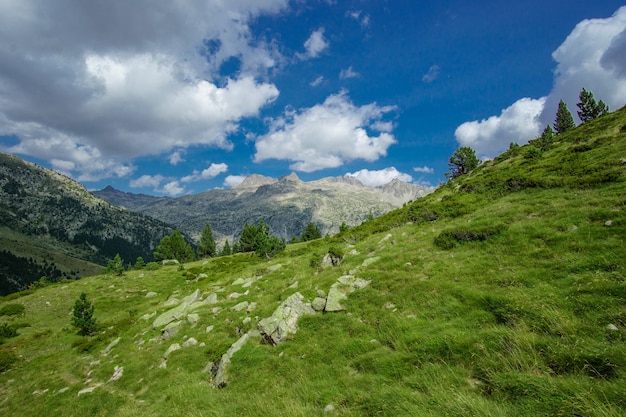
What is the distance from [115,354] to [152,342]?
400 cm

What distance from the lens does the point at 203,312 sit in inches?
856

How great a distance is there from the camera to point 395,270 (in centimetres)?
1664

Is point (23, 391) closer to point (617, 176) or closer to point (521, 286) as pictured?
point (521, 286)

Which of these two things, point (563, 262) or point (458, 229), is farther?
point (458, 229)

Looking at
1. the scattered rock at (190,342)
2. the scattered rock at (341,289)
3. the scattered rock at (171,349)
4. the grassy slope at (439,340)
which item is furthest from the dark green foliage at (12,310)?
the scattered rock at (341,289)

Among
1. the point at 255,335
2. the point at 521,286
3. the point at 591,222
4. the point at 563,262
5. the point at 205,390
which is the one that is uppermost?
the point at 591,222

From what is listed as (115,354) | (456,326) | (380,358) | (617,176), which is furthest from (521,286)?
(115,354)

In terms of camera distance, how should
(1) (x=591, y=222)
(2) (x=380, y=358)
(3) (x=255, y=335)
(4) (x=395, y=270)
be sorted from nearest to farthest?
1. (2) (x=380, y=358)
2. (1) (x=591, y=222)
3. (3) (x=255, y=335)
4. (4) (x=395, y=270)

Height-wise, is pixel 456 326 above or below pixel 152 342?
above

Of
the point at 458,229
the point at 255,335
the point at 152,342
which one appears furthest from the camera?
the point at 152,342

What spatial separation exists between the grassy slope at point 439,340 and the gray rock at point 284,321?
53 cm

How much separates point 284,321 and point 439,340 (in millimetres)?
8080

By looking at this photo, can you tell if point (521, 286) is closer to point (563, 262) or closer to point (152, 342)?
point (563, 262)

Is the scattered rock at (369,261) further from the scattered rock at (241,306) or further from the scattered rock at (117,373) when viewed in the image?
the scattered rock at (117,373)
